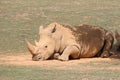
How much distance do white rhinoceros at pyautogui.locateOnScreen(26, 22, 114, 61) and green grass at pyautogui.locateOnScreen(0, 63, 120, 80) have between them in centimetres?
179

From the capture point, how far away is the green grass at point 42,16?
61.8 ft

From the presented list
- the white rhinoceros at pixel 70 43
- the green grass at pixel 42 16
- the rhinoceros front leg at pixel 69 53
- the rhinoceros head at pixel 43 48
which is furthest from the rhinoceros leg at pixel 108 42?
the green grass at pixel 42 16

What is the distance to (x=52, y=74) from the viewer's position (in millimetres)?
12352

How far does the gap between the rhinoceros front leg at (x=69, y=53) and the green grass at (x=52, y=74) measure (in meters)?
1.88

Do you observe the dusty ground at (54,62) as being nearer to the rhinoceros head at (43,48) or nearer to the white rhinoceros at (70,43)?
the rhinoceros head at (43,48)

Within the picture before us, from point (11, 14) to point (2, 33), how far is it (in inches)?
130

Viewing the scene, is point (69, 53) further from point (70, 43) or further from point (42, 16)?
point (42, 16)

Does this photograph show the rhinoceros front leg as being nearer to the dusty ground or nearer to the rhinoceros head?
the dusty ground

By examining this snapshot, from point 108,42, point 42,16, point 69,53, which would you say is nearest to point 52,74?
point 69,53

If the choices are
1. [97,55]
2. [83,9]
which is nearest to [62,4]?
[83,9]

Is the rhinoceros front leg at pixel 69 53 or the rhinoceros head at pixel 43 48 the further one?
the rhinoceros front leg at pixel 69 53

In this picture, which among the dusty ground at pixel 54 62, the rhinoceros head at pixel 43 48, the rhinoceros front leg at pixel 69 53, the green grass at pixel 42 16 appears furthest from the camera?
the green grass at pixel 42 16

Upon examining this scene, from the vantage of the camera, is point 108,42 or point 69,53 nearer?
point 69,53

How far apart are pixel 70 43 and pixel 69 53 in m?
0.41
